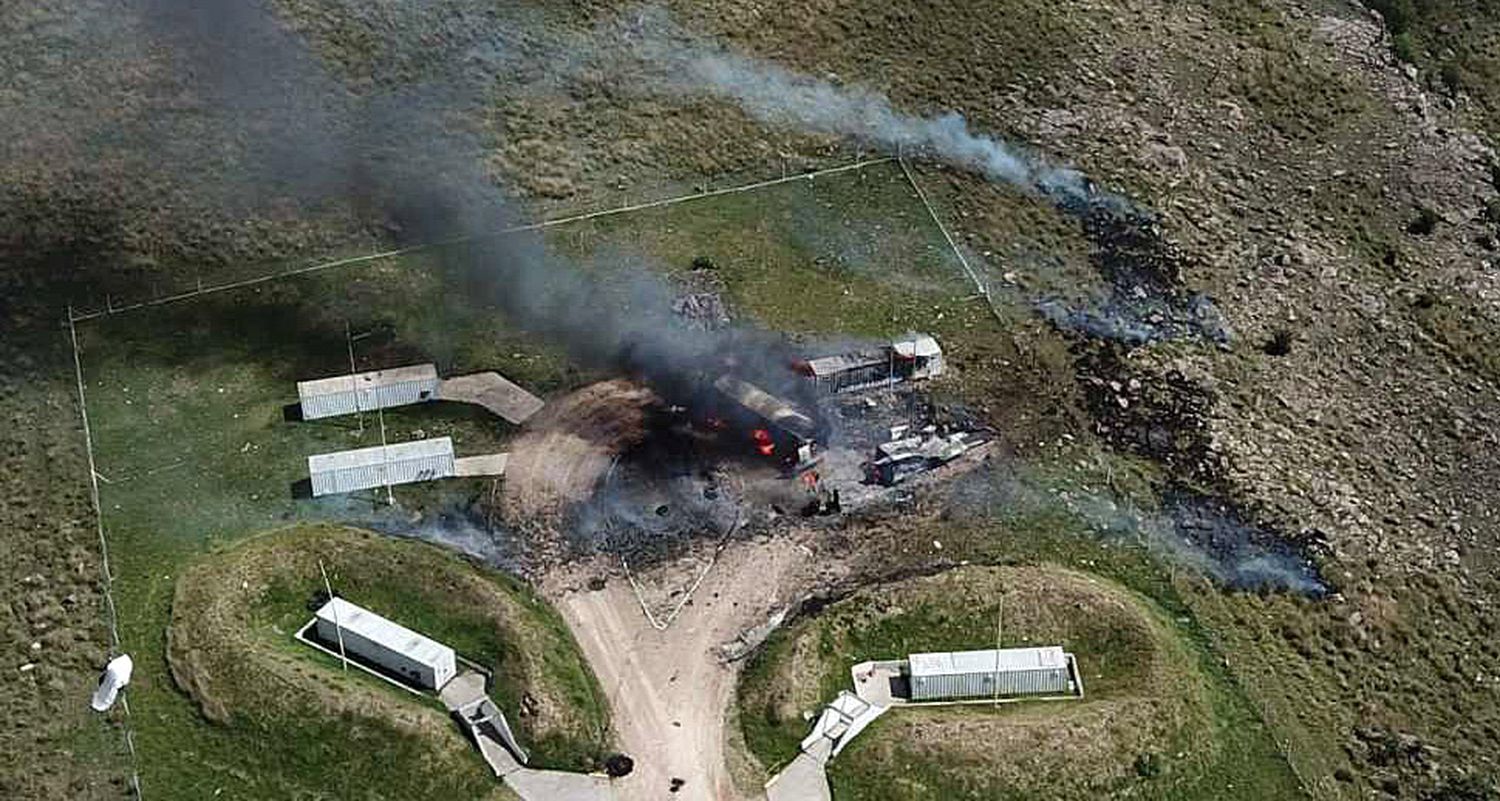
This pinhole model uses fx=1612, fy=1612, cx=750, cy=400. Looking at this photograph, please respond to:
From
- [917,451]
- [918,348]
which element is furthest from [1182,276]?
[917,451]

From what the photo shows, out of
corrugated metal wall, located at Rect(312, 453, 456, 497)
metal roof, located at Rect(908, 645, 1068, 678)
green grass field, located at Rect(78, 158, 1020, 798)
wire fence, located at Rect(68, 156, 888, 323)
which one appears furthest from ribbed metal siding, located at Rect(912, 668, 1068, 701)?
wire fence, located at Rect(68, 156, 888, 323)

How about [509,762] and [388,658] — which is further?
[388,658]

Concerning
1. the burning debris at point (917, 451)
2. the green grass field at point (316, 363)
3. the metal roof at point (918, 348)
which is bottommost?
the green grass field at point (316, 363)

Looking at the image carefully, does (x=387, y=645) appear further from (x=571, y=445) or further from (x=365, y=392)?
(x=365, y=392)

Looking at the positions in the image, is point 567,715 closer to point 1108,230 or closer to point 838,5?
point 1108,230

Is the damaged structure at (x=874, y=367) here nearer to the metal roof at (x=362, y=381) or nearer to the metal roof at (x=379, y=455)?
the metal roof at (x=379, y=455)

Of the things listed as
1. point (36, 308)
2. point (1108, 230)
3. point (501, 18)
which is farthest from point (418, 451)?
point (1108, 230)

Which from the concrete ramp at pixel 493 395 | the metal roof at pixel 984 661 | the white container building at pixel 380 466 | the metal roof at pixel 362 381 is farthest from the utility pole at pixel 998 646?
the metal roof at pixel 362 381
